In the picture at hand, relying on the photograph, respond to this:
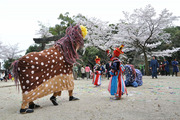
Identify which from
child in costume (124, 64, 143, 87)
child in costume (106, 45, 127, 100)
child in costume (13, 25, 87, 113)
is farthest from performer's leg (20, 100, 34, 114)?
child in costume (124, 64, 143, 87)

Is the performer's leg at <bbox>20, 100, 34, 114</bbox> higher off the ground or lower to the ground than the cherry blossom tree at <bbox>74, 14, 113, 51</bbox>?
lower

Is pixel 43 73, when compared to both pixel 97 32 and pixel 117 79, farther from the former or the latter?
pixel 97 32

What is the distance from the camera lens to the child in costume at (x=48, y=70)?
12.5 feet

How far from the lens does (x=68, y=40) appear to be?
484cm

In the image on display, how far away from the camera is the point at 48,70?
429cm

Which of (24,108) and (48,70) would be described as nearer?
(24,108)

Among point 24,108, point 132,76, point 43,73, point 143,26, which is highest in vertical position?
point 143,26

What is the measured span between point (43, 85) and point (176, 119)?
10.2 feet

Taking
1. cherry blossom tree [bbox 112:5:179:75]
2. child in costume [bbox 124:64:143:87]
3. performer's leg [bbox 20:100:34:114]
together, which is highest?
cherry blossom tree [bbox 112:5:179:75]

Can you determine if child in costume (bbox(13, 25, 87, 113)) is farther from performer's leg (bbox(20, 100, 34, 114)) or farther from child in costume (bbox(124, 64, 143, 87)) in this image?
child in costume (bbox(124, 64, 143, 87))

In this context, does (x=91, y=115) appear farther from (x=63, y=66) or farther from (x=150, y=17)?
(x=150, y=17)

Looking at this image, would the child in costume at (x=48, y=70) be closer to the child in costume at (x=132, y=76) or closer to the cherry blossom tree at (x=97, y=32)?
the child in costume at (x=132, y=76)

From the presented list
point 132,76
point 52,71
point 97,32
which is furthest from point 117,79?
point 97,32

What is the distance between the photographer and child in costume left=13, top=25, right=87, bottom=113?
380 centimetres
